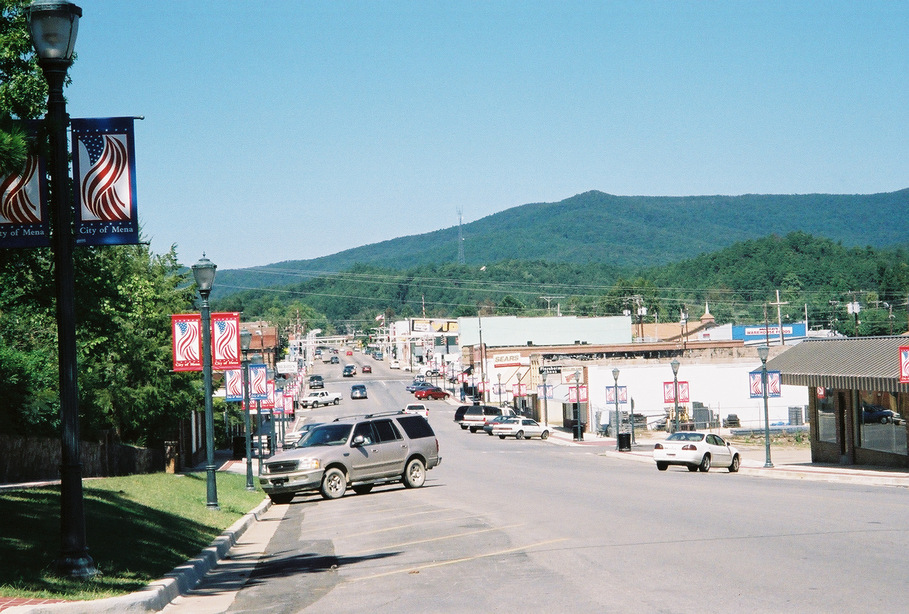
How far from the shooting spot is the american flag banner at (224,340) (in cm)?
2492

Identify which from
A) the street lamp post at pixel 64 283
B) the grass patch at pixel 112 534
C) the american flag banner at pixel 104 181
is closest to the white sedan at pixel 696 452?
the grass patch at pixel 112 534

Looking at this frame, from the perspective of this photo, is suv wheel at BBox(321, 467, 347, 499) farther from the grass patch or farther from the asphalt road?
the grass patch

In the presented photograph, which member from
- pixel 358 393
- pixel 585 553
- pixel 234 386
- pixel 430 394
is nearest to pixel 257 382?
pixel 234 386

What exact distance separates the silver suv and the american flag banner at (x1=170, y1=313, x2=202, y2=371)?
343 centimetres

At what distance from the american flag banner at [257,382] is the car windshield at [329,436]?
801 cm

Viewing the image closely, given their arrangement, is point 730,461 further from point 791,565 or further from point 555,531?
point 791,565

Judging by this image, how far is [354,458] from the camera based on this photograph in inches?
1017

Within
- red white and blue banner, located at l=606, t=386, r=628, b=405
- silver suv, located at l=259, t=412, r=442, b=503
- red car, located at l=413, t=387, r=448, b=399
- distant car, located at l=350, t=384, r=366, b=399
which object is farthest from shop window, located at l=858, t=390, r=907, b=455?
red car, located at l=413, t=387, r=448, b=399

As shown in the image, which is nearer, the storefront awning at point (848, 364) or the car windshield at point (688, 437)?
the storefront awning at point (848, 364)

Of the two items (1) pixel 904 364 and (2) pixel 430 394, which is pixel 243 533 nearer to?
(1) pixel 904 364

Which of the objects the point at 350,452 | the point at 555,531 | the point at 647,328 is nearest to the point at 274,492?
the point at 350,452

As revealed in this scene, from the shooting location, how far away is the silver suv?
83.3ft

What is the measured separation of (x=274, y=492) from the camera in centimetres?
2545

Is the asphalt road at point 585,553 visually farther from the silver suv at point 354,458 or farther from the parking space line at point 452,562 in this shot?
the silver suv at point 354,458
